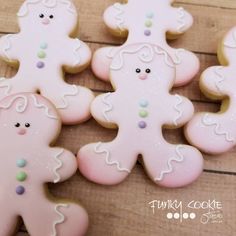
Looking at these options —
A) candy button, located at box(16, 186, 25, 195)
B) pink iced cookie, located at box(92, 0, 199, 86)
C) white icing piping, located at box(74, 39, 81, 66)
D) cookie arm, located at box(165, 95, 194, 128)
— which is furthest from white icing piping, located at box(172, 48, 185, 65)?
candy button, located at box(16, 186, 25, 195)

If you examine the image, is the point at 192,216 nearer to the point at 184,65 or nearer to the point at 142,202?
the point at 142,202

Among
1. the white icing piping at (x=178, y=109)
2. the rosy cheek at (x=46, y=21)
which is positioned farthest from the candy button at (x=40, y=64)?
the white icing piping at (x=178, y=109)

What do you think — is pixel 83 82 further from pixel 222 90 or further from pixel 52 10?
pixel 222 90

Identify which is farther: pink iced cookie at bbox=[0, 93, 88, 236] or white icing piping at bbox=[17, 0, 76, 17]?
white icing piping at bbox=[17, 0, 76, 17]

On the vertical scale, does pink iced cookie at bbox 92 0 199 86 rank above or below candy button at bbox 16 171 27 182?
above

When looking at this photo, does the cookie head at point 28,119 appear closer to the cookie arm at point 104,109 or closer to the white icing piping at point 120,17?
the cookie arm at point 104,109

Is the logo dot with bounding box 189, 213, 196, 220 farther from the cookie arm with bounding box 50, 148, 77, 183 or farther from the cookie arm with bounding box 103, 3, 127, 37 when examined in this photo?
the cookie arm with bounding box 103, 3, 127, 37

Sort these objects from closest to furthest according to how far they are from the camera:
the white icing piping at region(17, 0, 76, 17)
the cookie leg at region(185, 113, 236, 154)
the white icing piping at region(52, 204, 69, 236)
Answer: the white icing piping at region(52, 204, 69, 236) → the cookie leg at region(185, 113, 236, 154) → the white icing piping at region(17, 0, 76, 17)
